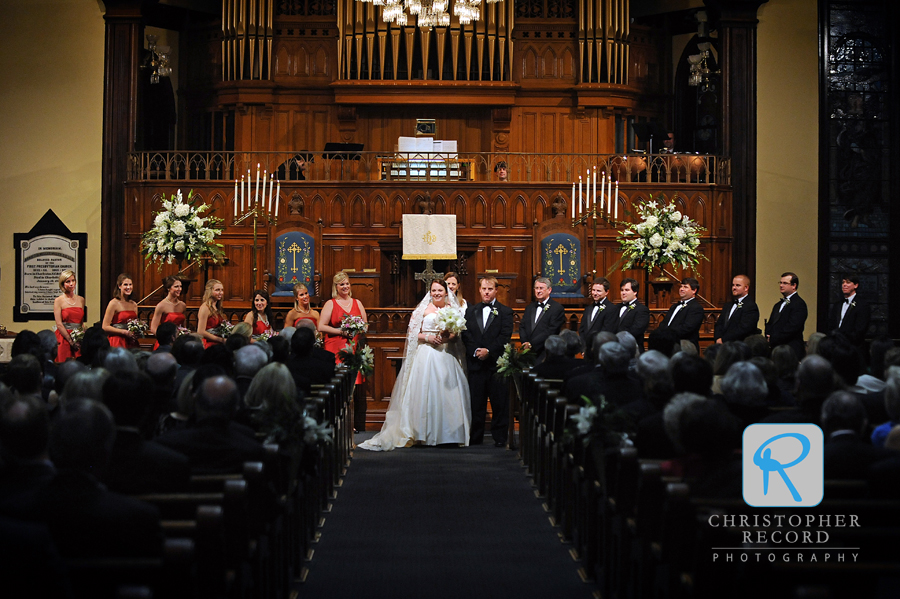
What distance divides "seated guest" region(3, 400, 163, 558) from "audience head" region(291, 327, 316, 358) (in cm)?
375

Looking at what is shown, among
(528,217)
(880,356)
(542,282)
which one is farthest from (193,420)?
(528,217)

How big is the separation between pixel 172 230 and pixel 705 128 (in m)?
8.35

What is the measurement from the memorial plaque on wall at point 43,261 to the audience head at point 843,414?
11.7 metres

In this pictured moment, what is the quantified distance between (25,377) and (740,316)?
6.74 m

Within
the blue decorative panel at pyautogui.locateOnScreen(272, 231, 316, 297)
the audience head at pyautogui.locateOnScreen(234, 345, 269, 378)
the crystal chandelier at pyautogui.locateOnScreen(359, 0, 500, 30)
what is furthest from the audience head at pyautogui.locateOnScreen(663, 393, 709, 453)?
the blue decorative panel at pyautogui.locateOnScreen(272, 231, 316, 297)

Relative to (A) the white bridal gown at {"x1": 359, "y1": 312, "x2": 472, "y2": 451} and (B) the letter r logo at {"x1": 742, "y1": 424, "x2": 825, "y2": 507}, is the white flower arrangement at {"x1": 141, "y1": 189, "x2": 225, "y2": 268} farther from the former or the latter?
(B) the letter r logo at {"x1": 742, "y1": 424, "x2": 825, "y2": 507}

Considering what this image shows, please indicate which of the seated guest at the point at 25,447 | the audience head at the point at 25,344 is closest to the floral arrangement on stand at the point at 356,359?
the audience head at the point at 25,344

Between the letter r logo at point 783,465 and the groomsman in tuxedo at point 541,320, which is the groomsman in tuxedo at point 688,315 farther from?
the letter r logo at point 783,465

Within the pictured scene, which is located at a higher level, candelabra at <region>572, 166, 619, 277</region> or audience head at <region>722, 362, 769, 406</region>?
candelabra at <region>572, 166, 619, 277</region>

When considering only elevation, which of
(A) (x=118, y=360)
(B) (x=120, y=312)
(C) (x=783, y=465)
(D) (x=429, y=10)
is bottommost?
(C) (x=783, y=465)

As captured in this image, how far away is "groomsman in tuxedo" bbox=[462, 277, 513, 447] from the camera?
909 cm

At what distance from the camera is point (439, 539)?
5551mm

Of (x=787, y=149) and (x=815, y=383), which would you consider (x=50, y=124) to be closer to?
(x=787, y=149)


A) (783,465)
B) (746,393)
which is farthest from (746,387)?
(783,465)
